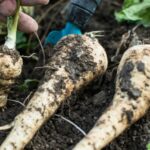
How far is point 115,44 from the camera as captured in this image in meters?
2.46

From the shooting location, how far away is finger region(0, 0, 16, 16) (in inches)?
79.2

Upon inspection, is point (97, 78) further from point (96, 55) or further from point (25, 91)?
point (25, 91)

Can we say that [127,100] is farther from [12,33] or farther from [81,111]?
[12,33]

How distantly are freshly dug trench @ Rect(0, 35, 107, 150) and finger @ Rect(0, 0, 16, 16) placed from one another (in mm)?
268

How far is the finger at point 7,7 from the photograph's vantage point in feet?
6.60

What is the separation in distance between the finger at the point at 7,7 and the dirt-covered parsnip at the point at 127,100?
0.55 meters

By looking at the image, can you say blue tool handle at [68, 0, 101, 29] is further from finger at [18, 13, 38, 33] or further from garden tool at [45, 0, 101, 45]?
finger at [18, 13, 38, 33]

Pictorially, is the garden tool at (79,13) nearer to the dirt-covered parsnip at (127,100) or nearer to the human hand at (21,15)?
the human hand at (21,15)

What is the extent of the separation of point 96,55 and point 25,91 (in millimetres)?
362

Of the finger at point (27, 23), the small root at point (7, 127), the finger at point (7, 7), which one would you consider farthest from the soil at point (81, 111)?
the finger at point (7, 7)

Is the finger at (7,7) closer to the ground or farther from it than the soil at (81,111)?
farther from it

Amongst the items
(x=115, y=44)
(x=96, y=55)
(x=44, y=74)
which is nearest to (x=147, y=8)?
(x=115, y=44)

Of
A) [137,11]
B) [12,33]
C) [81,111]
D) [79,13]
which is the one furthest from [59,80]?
[137,11]

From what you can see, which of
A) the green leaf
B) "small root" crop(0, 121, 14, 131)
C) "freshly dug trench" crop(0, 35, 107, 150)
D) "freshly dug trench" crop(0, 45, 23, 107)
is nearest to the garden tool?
"freshly dug trench" crop(0, 35, 107, 150)
